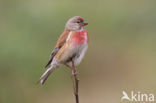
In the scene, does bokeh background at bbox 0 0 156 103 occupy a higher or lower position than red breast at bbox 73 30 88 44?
lower

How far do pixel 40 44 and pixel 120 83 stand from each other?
5.82 ft

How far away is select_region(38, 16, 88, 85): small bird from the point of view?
7.57m

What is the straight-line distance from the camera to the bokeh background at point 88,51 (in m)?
10.3

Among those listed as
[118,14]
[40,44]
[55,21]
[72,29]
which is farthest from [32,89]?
[118,14]

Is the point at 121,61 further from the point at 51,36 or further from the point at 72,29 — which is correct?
the point at 72,29

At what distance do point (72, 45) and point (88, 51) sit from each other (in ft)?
13.0

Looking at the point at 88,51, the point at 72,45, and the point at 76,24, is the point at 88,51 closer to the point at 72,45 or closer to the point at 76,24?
the point at 76,24

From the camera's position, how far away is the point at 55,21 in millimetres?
11641

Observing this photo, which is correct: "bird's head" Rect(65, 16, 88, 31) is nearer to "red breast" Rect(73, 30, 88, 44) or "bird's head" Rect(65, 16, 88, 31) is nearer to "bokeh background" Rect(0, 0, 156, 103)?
"red breast" Rect(73, 30, 88, 44)

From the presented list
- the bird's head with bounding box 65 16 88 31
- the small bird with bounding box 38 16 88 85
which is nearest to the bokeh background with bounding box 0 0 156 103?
the small bird with bounding box 38 16 88 85

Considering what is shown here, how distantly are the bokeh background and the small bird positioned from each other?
1385mm

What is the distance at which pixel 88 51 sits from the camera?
11.6 meters

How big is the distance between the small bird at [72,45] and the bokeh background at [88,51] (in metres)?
1.38

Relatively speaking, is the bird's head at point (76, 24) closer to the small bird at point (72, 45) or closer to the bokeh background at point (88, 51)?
the small bird at point (72, 45)
